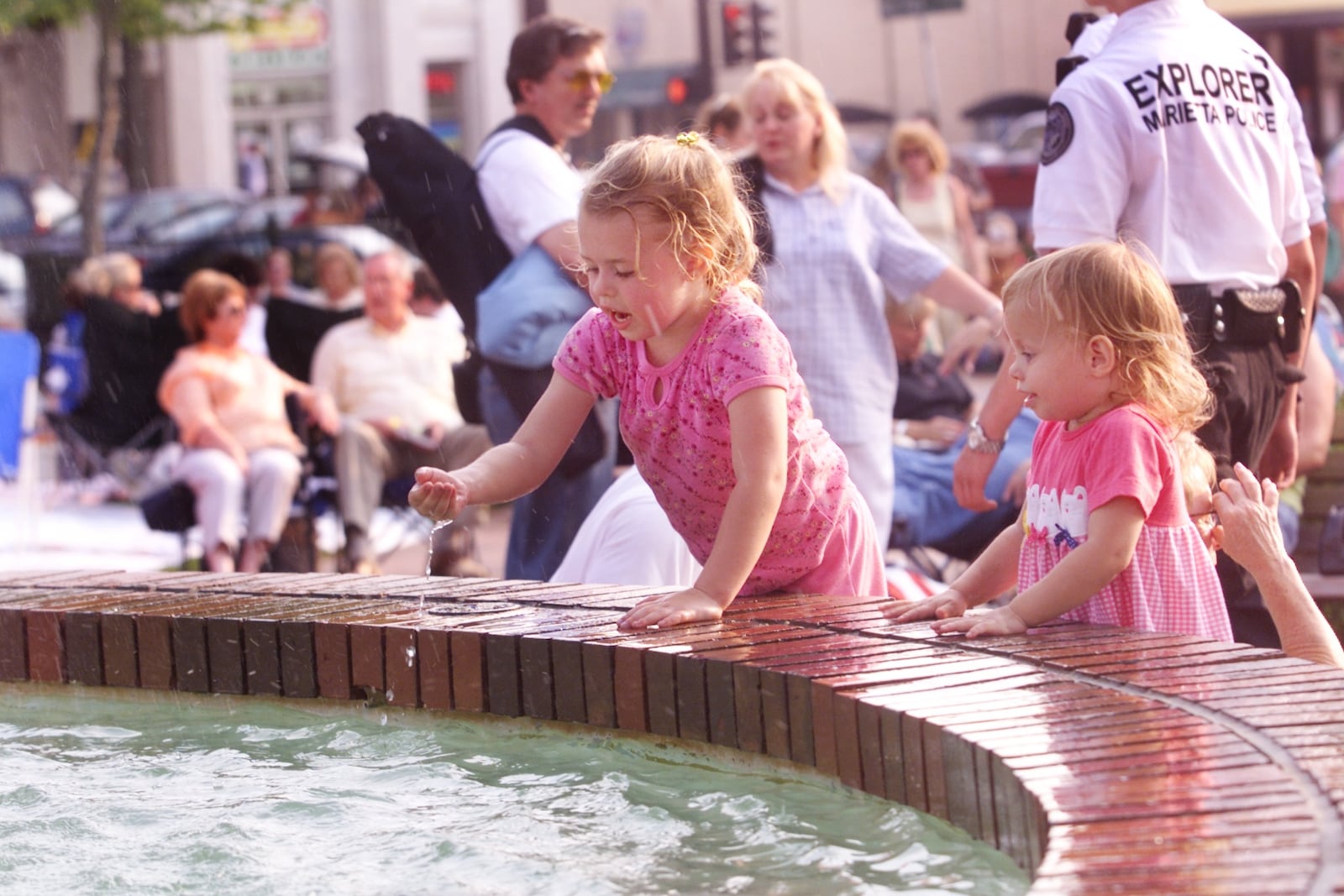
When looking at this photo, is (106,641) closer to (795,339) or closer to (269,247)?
(795,339)

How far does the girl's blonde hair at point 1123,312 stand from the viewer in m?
3.52

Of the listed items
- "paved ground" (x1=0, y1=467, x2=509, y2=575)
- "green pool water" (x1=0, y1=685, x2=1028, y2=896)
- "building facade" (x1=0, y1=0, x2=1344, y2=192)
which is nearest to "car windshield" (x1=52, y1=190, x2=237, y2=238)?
"building facade" (x1=0, y1=0, x2=1344, y2=192)

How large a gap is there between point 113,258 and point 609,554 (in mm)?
8649

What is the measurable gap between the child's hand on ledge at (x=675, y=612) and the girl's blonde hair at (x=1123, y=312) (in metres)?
0.79

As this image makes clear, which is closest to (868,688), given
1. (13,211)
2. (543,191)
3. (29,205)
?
(543,191)

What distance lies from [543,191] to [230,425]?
159 inches

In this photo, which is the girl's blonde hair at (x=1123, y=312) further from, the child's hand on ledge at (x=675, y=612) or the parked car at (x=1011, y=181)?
the parked car at (x=1011, y=181)

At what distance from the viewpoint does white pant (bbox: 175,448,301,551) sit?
8977mm

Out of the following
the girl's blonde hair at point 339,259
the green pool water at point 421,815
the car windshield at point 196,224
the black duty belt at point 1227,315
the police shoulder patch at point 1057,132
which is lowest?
the green pool water at point 421,815

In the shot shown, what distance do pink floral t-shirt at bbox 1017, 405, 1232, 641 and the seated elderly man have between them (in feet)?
19.0

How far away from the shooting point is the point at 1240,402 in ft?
14.3

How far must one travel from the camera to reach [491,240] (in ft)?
19.6

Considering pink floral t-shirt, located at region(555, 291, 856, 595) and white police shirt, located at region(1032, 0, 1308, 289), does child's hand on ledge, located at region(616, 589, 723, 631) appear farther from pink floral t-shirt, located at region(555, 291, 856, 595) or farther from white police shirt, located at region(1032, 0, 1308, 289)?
white police shirt, located at region(1032, 0, 1308, 289)

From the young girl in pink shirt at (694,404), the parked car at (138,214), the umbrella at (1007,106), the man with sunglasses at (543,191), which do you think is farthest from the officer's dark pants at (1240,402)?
the umbrella at (1007,106)
